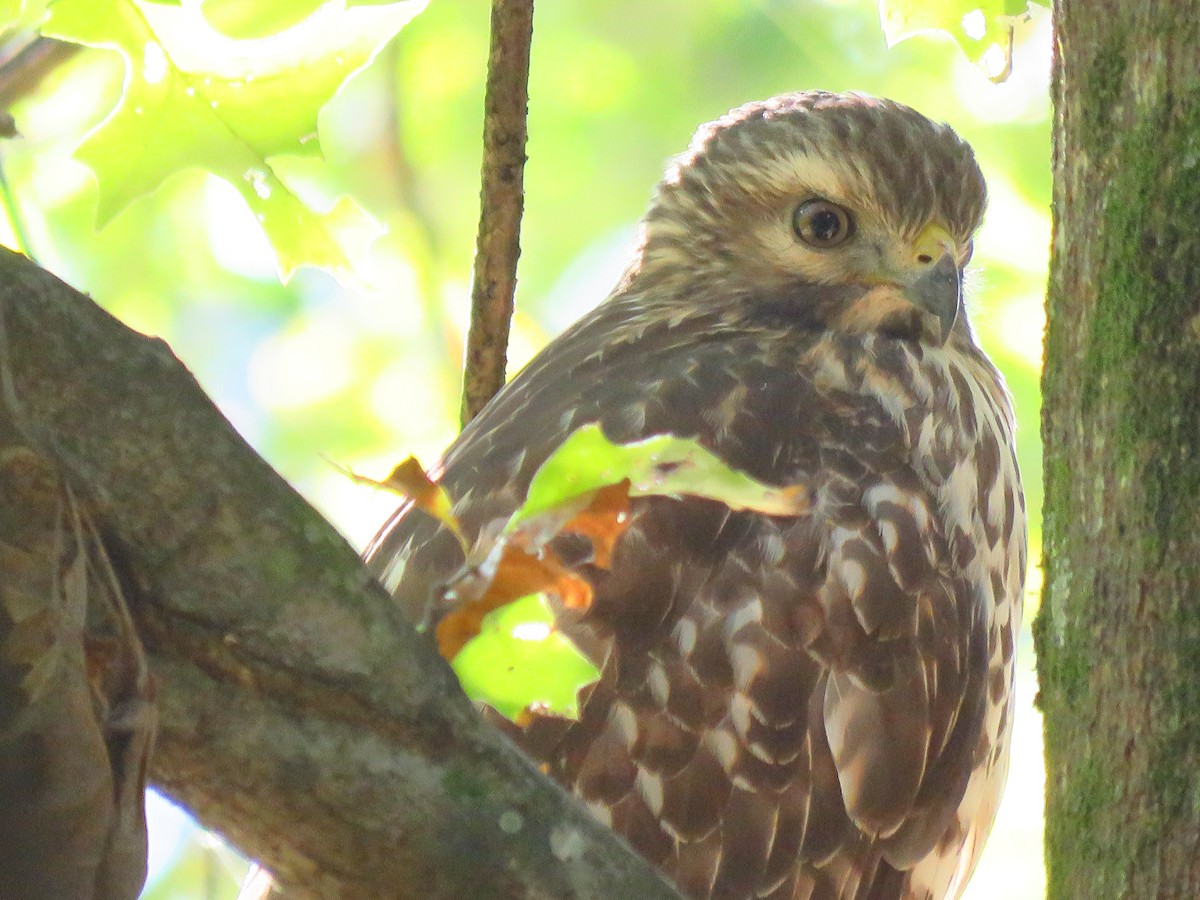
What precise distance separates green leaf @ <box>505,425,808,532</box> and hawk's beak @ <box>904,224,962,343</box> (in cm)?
178

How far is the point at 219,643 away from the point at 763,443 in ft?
6.22

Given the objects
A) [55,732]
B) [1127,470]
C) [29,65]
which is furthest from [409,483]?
[29,65]

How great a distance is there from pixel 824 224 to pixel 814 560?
3.32 ft

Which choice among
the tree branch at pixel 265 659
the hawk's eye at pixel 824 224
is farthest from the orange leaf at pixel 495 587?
the hawk's eye at pixel 824 224

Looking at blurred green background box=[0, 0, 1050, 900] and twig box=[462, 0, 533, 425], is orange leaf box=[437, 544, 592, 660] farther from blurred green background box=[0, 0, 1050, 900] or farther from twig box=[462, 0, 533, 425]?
blurred green background box=[0, 0, 1050, 900]

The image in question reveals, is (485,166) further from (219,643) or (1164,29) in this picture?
(219,643)

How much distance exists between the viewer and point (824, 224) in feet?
12.1

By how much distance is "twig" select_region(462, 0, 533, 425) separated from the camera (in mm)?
2559

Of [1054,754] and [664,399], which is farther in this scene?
[664,399]

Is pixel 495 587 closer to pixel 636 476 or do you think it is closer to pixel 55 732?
pixel 636 476

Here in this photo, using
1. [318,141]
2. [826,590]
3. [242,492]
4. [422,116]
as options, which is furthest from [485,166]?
[422,116]

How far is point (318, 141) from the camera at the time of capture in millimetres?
2506

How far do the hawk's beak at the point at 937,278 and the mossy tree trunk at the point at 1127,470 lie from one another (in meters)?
1.34

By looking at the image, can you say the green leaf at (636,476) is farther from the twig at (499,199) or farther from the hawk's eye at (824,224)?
the hawk's eye at (824,224)
